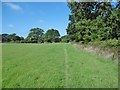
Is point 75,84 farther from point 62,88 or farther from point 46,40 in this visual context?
point 46,40

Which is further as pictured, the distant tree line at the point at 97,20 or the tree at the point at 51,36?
the tree at the point at 51,36

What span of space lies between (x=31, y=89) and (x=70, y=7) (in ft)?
101

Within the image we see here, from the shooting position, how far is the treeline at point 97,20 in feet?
88.2

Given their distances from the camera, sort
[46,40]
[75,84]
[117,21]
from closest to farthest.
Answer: [75,84]
[117,21]
[46,40]

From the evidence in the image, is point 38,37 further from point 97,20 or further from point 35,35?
point 97,20

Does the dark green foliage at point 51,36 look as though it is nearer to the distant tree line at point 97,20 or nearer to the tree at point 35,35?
the tree at point 35,35

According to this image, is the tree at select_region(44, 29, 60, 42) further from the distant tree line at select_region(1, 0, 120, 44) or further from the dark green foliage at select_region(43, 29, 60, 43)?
the distant tree line at select_region(1, 0, 120, 44)

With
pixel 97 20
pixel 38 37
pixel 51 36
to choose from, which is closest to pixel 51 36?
pixel 51 36

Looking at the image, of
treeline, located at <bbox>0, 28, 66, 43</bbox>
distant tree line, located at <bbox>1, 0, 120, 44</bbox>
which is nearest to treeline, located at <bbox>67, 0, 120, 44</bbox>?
distant tree line, located at <bbox>1, 0, 120, 44</bbox>

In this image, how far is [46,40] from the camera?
116 meters

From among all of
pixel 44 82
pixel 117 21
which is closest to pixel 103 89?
pixel 44 82

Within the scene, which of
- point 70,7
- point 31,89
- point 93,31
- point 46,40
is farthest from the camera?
point 46,40

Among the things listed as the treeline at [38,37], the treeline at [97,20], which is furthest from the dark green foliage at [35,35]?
the treeline at [97,20]

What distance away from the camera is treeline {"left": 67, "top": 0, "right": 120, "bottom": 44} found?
26875 mm
